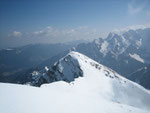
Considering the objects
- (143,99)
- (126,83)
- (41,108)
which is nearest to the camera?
(41,108)

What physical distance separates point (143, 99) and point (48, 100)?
73.2 metres

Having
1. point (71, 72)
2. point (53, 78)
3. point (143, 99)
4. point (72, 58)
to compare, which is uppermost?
point (72, 58)

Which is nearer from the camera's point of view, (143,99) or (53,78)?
(143,99)

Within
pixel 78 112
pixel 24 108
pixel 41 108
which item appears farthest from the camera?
pixel 78 112

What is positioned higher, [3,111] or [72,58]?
[72,58]

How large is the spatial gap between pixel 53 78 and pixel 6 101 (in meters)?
98.4

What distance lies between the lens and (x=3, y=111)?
8797 millimetres

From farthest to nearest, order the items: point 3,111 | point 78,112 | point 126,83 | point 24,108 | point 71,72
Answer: point 71,72 < point 126,83 < point 78,112 < point 24,108 < point 3,111

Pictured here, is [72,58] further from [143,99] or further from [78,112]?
[78,112]

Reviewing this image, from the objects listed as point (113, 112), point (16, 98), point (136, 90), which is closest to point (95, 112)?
point (113, 112)

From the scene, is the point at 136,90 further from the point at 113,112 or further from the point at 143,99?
the point at 113,112

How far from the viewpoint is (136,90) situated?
74.8m

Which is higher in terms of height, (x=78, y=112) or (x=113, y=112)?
(x=78, y=112)

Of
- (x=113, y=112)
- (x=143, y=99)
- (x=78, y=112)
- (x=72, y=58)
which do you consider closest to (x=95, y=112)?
(x=78, y=112)
